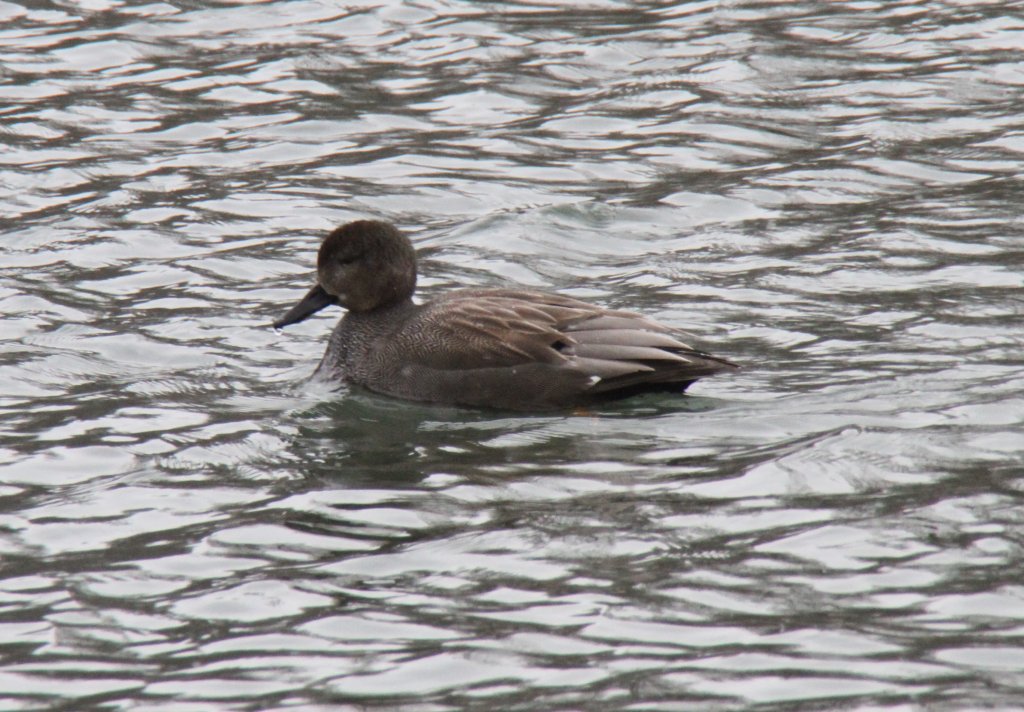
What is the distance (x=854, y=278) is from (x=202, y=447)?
4240 millimetres

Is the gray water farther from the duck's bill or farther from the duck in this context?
the duck's bill

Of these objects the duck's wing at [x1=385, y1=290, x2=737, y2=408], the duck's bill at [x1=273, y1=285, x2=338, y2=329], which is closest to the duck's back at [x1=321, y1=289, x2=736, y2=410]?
the duck's wing at [x1=385, y1=290, x2=737, y2=408]

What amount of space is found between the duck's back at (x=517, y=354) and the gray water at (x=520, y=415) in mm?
157

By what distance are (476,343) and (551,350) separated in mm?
406

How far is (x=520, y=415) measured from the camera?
8.73 meters

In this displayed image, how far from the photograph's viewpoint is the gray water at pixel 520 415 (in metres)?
6.07

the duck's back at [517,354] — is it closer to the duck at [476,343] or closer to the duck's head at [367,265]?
the duck at [476,343]

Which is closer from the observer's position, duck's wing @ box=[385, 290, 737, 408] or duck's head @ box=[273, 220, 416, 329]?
duck's wing @ box=[385, 290, 737, 408]

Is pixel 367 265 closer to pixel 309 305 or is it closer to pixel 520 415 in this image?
pixel 309 305

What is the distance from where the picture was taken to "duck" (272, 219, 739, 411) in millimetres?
8633

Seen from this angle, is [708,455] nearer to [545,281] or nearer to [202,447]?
[202,447]

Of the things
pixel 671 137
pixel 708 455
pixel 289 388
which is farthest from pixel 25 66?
pixel 708 455

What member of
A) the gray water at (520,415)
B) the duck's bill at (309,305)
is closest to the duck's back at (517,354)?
the gray water at (520,415)

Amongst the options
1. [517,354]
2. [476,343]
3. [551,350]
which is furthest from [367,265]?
[551,350]
